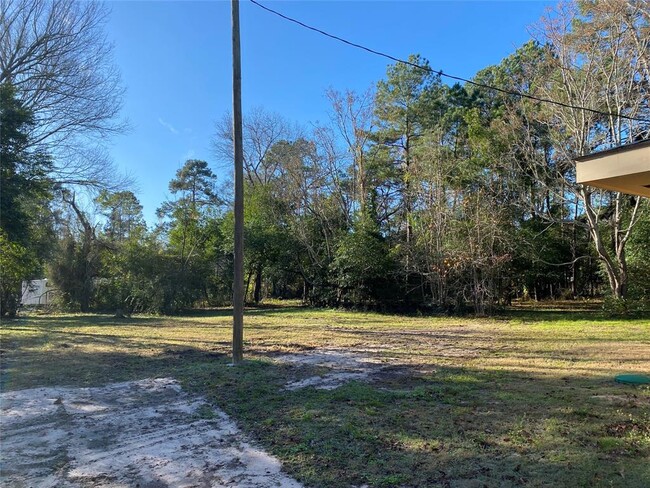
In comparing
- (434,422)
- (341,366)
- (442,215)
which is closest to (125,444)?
(434,422)

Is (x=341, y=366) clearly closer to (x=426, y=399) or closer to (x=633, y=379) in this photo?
(x=426, y=399)

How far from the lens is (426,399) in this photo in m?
5.31

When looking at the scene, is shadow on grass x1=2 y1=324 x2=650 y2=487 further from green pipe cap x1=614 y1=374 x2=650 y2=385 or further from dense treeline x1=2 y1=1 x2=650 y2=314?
dense treeline x1=2 y1=1 x2=650 y2=314

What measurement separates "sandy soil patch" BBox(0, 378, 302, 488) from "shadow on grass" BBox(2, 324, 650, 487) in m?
0.31

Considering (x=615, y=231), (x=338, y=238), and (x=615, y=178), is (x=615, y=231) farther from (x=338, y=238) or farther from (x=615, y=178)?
(x=615, y=178)

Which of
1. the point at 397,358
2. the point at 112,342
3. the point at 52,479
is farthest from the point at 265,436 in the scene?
the point at 112,342

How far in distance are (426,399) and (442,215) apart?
42.6 feet

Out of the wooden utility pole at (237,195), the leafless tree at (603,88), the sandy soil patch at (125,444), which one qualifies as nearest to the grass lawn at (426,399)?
the sandy soil patch at (125,444)

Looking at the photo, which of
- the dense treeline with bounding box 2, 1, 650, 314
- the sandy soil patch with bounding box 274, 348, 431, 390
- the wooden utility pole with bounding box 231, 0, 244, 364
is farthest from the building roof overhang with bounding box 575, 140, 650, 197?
the dense treeline with bounding box 2, 1, 650, 314

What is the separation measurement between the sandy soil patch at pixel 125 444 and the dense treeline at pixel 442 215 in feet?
35.3

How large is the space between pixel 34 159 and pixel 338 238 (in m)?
12.5

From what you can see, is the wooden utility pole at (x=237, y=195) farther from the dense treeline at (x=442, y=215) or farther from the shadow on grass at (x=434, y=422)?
the dense treeline at (x=442, y=215)

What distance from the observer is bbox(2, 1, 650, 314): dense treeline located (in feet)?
50.9

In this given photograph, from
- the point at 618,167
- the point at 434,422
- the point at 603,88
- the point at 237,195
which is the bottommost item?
the point at 434,422
